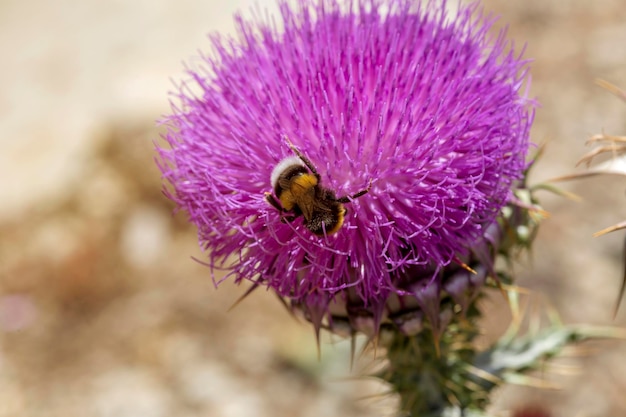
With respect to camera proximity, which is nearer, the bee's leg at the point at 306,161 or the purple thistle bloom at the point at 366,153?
the bee's leg at the point at 306,161

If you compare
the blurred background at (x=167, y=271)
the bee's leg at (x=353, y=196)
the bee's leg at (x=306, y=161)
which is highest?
the bee's leg at (x=306, y=161)

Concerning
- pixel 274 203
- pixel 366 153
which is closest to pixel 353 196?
pixel 366 153

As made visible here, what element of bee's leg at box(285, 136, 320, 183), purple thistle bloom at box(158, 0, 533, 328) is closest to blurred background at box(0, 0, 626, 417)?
purple thistle bloom at box(158, 0, 533, 328)

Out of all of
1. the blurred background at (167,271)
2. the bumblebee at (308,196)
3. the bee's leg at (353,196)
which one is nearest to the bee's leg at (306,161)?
the bumblebee at (308,196)

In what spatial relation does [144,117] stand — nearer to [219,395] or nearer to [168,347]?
[168,347]

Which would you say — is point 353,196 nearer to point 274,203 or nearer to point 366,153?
point 366,153

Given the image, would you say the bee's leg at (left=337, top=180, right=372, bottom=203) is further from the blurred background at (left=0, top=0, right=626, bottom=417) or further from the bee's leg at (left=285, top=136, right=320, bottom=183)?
the blurred background at (left=0, top=0, right=626, bottom=417)

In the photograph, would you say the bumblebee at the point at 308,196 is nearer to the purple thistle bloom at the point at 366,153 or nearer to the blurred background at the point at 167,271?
the purple thistle bloom at the point at 366,153
